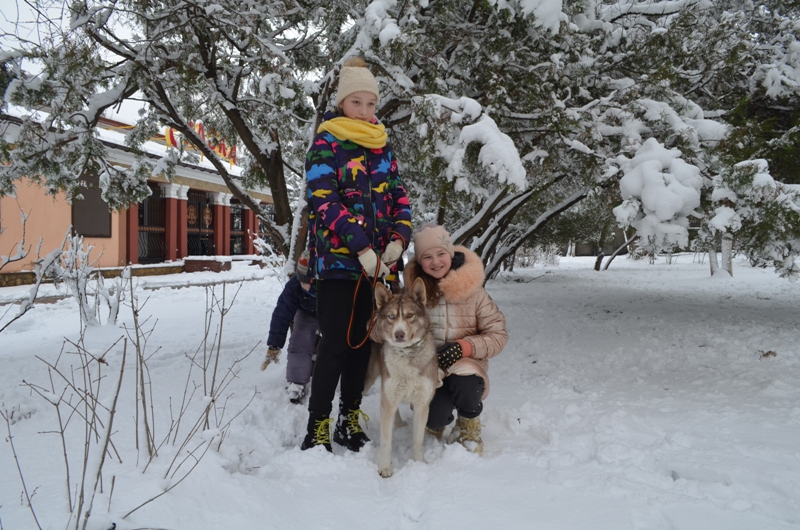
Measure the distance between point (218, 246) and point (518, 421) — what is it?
66.4 feet

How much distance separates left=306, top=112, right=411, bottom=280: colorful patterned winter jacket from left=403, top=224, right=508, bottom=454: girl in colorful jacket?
29 centimetres

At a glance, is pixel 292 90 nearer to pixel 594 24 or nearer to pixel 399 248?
pixel 399 248

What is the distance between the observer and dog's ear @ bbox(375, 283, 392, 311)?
8.95 ft

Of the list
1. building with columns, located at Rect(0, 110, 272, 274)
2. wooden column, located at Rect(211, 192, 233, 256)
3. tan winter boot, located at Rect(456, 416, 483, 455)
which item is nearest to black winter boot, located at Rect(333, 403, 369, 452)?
tan winter boot, located at Rect(456, 416, 483, 455)

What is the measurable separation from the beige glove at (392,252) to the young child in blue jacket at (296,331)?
114cm

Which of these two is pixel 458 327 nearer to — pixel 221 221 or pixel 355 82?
pixel 355 82

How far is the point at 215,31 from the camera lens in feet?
14.6

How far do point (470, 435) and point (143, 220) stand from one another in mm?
18104

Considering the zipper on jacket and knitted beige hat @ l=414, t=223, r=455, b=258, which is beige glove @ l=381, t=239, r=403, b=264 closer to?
the zipper on jacket

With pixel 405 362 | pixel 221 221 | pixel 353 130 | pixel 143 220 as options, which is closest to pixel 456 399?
pixel 405 362

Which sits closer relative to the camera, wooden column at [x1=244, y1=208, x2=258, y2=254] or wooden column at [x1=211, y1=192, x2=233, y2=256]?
wooden column at [x1=211, y1=192, x2=233, y2=256]

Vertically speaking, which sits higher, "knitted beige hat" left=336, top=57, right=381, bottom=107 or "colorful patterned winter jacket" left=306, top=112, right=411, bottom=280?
"knitted beige hat" left=336, top=57, right=381, bottom=107

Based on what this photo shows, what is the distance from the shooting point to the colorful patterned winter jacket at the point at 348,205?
2631 millimetres

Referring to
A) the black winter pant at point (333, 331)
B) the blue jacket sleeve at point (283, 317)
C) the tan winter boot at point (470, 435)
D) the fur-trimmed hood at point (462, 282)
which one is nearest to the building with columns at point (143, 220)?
the blue jacket sleeve at point (283, 317)
